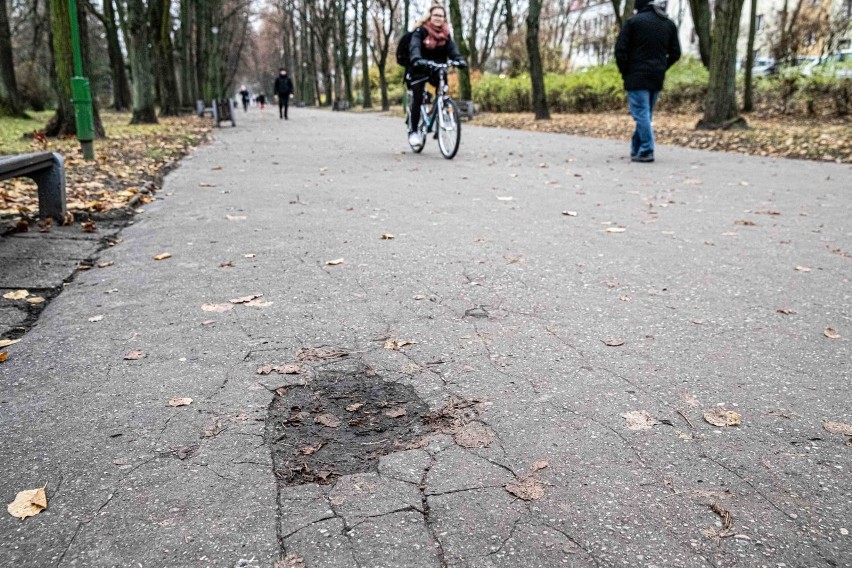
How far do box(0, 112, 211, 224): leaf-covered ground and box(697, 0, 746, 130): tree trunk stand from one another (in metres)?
9.51

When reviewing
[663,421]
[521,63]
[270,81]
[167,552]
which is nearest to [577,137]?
[663,421]

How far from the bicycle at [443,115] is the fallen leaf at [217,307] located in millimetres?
6524

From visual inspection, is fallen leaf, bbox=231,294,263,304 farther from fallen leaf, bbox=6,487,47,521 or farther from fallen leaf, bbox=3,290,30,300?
fallen leaf, bbox=6,487,47,521

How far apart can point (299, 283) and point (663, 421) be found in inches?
89.7

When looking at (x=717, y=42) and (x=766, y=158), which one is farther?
(x=717, y=42)

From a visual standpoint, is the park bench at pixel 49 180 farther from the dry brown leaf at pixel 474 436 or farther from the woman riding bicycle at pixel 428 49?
the woman riding bicycle at pixel 428 49

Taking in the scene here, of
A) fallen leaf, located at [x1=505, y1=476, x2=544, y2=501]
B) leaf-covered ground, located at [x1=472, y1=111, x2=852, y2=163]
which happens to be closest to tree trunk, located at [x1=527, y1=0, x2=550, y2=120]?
leaf-covered ground, located at [x1=472, y1=111, x2=852, y2=163]

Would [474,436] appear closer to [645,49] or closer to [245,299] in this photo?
[245,299]

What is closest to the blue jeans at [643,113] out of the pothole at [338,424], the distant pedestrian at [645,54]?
the distant pedestrian at [645,54]

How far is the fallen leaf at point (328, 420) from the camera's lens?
7.76 feet

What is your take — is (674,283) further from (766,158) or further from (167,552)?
(766,158)

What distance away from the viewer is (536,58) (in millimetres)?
19734

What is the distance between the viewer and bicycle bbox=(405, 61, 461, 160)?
379 inches

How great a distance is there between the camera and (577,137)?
49.4 feet
